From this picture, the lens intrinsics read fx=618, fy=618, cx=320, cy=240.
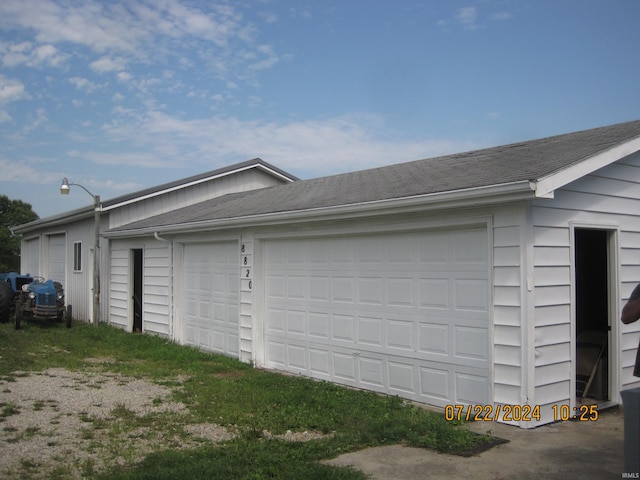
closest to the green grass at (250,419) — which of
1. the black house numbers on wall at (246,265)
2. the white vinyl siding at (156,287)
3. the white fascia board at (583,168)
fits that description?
the black house numbers on wall at (246,265)

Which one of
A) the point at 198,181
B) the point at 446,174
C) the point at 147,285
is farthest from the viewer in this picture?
the point at 198,181

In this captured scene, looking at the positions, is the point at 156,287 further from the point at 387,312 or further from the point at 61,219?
the point at 387,312

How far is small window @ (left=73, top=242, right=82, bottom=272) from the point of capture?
1809 cm

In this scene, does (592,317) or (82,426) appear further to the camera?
(592,317)

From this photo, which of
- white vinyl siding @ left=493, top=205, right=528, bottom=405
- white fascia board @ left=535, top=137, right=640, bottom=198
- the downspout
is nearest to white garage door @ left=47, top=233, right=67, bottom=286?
the downspout

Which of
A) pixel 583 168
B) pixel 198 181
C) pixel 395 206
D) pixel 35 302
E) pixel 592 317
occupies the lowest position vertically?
pixel 35 302

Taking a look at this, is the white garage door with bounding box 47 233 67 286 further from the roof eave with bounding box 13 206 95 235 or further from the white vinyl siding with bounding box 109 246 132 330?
the white vinyl siding with bounding box 109 246 132 330

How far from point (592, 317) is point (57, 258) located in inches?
655

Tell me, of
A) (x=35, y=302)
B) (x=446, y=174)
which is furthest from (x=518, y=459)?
(x=35, y=302)

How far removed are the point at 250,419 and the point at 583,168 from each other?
4610 millimetres

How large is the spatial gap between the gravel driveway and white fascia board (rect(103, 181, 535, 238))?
3.02 m

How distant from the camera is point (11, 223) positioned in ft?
142

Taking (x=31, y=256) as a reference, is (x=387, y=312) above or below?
below

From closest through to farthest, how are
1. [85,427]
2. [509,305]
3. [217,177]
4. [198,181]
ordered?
[509,305] < [85,427] < [198,181] < [217,177]
